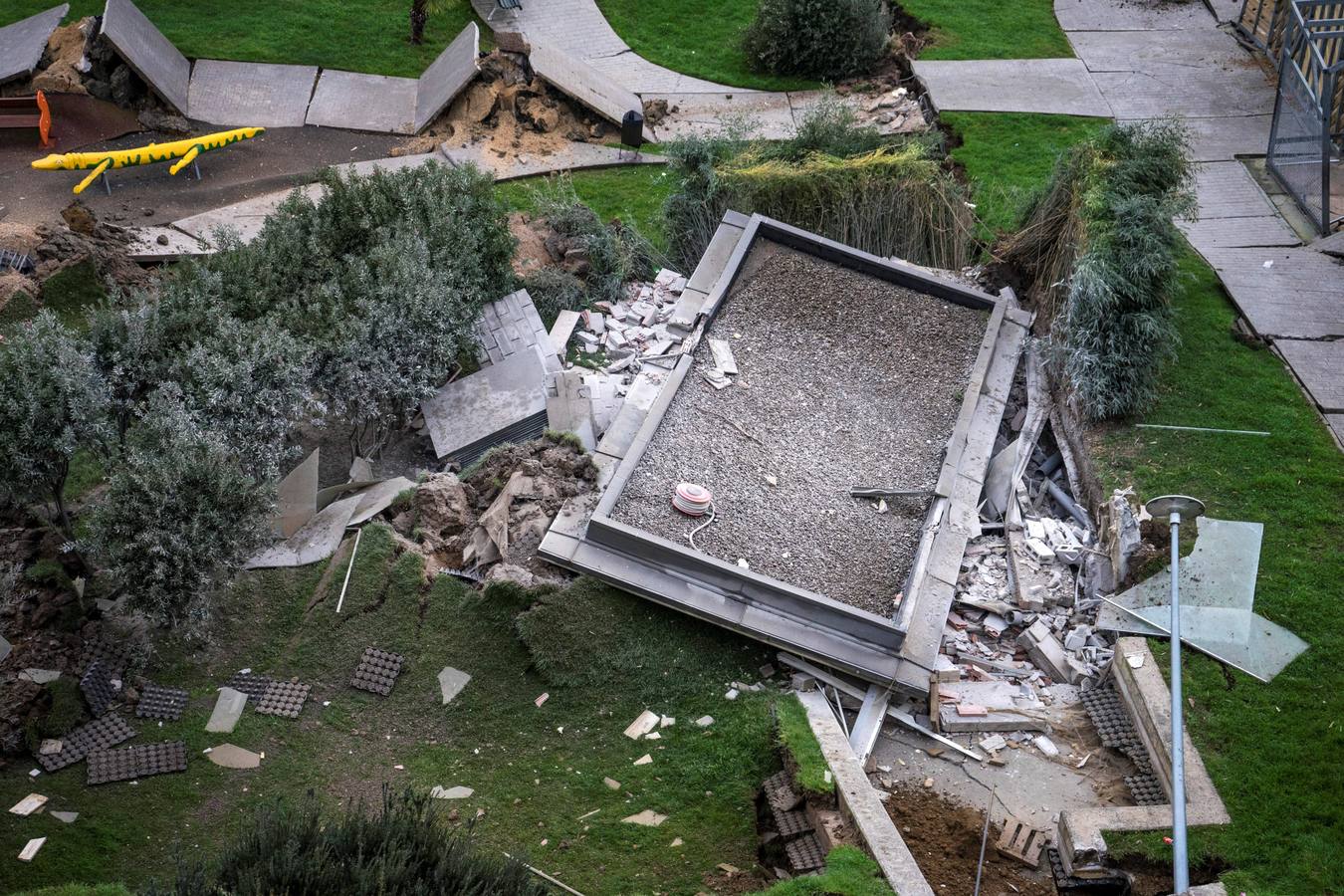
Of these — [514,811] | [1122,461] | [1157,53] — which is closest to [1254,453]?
[1122,461]

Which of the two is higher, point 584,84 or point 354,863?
point 354,863

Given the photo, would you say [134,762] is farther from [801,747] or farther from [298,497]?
[801,747]

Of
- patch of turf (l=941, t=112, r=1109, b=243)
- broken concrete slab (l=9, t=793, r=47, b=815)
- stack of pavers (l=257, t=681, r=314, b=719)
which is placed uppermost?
patch of turf (l=941, t=112, r=1109, b=243)

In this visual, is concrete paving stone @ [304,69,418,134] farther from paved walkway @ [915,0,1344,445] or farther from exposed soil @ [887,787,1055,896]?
exposed soil @ [887,787,1055,896]

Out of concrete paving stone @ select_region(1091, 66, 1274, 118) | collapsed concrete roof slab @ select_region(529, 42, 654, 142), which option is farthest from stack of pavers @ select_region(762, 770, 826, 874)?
concrete paving stone @ select_region(1091, 66, 1274, 118)

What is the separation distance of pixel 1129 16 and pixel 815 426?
A: 1188 cm

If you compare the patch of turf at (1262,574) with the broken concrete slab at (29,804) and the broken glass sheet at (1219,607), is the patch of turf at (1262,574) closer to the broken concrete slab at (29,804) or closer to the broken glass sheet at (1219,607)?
the broken glass sheet at (1219,607)

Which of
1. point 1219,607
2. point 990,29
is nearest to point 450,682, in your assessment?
point 1219,607

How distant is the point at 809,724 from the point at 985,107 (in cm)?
1125

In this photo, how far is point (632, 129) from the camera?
54.7 ft

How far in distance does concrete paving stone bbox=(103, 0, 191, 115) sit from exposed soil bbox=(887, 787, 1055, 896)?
553 inches

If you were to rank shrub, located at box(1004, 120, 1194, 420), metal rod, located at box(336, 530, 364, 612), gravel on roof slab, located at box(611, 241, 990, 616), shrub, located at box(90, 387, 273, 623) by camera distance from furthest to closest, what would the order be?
shrub, located at box(1004, 120, 1194, 420) < gravel on roof slab, located at box(611, 241, 990, 616) < metal rod, located at box(336, 530, 364, 612) < shrub, located at box(90, 387, 273, 623)

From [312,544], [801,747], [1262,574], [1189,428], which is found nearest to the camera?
[801,747]

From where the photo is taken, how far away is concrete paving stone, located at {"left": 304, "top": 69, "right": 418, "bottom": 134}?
17.6 meters
